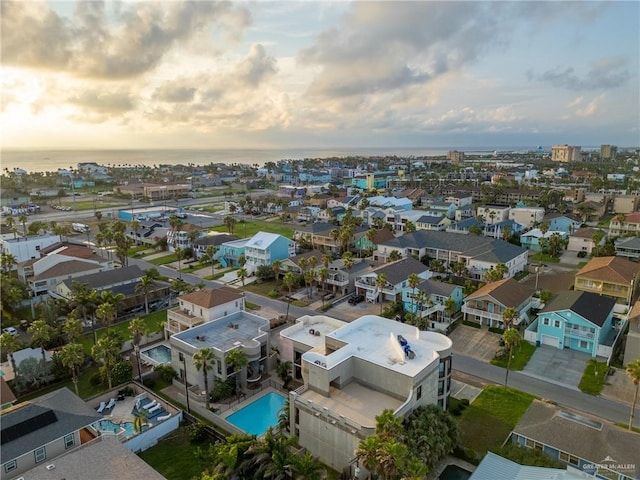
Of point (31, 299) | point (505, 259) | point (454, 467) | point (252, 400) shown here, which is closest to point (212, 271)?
point (31, 299)

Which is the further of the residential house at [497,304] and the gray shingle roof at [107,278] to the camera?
the gray shingle roof at [107,278]

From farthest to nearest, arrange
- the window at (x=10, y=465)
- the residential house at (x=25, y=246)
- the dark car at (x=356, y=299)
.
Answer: the residential house at (x=25, y=246) < the dark car at (x=356, y=299) < the window at (x=10, y=465)

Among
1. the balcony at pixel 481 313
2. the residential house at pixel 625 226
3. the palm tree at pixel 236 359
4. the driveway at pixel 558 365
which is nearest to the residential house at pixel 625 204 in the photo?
the residential house at pixel 625 226

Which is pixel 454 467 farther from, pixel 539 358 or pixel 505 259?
pixel 505 259

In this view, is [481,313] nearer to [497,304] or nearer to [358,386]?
[497,304]

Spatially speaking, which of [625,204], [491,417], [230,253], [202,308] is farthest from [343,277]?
[625,204]

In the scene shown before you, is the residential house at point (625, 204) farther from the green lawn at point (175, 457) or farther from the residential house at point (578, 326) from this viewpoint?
the green lawn at point (175, 457)
